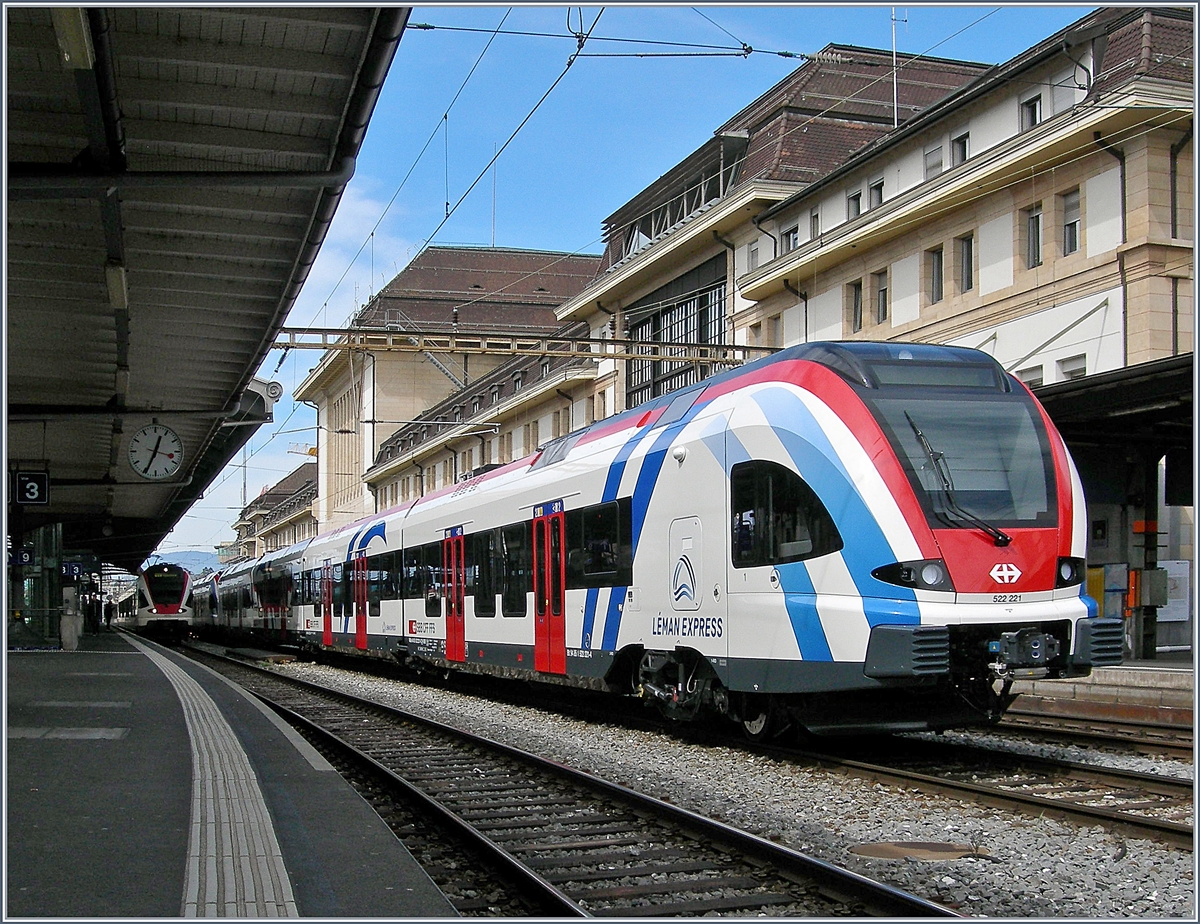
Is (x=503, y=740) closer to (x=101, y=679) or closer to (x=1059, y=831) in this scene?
(x=1059, y=831)

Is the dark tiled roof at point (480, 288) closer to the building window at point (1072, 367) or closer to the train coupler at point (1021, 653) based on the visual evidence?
the building window at point (1072, 367)

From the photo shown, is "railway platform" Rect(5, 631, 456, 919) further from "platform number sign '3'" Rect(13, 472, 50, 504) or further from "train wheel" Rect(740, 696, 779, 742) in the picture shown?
"platform number sign '3'" Rect(13, 472, 50, 504)

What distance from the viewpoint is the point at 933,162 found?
28156 mm

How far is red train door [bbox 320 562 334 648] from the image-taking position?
29281 millimetres

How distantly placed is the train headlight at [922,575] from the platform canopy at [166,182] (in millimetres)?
5148

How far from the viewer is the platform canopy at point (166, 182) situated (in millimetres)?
9336

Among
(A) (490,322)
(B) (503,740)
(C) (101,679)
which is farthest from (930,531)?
(A) (490,322)

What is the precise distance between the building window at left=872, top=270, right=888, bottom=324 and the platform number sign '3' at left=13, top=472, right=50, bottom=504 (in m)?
18.1

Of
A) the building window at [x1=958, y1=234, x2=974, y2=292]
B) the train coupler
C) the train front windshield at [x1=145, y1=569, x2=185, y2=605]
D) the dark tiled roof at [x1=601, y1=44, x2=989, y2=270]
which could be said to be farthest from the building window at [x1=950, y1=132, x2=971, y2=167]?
the train front windshield at [x1=145, y1=569, x2=185, y2=605]

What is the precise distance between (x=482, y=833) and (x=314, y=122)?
20.1 feet

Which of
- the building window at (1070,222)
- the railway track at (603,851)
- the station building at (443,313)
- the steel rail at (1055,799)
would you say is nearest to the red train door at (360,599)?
the railway track at (603,851)

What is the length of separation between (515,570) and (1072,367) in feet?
42.5

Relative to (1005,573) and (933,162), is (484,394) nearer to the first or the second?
(933,162)

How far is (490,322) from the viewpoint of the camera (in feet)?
233
